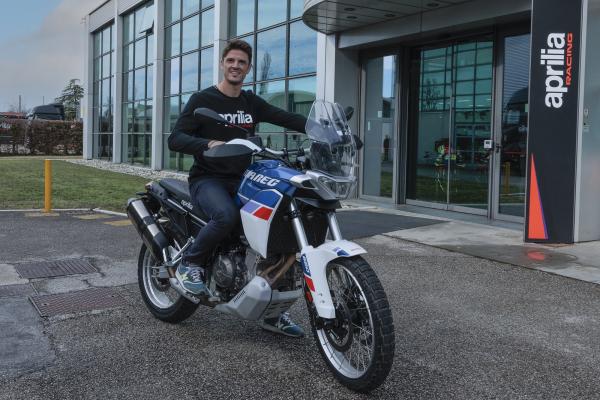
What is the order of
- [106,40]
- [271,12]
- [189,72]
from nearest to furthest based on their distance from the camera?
[271,12]
[189,72]
[106,40]

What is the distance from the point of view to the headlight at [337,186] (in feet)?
10.8

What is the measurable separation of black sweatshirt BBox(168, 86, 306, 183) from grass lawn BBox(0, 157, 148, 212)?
7011 millimetres

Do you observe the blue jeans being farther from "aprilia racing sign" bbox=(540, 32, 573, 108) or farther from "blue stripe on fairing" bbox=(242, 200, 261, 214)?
"aprilia racing sign" bbox=(540, 32, 573, 108)

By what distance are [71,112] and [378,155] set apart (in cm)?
6321

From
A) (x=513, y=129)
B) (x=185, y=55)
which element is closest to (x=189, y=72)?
(x=185, y=55)

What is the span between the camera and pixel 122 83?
26.0 metres

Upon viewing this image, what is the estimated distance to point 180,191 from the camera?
170 inches

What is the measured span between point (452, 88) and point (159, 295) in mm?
7617

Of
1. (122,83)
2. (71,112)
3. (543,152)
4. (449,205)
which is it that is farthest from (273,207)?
(71,112)

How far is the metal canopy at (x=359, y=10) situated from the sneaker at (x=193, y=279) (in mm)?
7126

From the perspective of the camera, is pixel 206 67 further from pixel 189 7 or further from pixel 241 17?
pixel 189 7

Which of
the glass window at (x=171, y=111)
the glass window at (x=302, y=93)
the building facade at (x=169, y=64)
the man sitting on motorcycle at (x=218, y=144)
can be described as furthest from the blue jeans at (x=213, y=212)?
the glass window at (x=171, y=111)

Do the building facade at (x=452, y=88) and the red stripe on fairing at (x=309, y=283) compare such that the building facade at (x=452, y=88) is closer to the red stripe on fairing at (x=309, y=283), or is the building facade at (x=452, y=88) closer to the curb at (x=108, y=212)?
the curb at (x=108, y=212)

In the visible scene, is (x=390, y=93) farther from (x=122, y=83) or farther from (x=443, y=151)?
(x=122, y=83)
